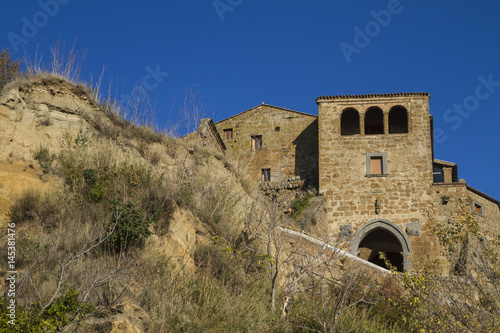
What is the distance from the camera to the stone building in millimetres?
26188

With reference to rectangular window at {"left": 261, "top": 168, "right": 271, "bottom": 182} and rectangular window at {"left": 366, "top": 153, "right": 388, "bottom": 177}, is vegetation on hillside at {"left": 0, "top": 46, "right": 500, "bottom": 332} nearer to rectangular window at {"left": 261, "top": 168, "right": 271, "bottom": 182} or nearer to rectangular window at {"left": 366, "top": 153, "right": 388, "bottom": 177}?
rectangular window at {"left": 366, "top": 153, "right": 388, "bottom": 177}

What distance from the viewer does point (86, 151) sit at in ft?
39.1

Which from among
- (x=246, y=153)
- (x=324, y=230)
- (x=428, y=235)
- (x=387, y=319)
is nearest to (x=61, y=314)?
(x=387, y=319)

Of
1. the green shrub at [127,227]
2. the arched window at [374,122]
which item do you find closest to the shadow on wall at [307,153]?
the arched window at [374,122]

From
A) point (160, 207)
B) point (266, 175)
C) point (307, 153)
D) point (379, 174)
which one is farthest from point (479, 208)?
point (160, 207)

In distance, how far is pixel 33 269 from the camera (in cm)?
770

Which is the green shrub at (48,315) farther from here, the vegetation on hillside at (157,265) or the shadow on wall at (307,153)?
the shadow on wall at (307,153)

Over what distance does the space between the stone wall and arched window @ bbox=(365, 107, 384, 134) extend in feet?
10.0

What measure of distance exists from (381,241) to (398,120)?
685cm

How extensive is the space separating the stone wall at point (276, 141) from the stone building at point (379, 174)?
67 millimetres

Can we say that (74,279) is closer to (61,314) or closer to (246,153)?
(61,314)

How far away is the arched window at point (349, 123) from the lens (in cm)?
2955

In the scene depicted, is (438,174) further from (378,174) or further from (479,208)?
(378,174)

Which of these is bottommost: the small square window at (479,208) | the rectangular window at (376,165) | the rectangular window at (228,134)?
the small square window at (479,208)
